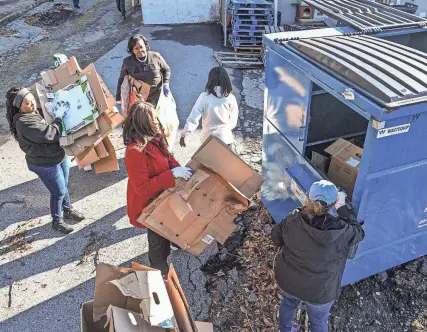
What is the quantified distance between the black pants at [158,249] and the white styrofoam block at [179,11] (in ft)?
31.1

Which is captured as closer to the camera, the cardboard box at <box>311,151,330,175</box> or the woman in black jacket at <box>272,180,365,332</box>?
the woman in black jacket at <box>272,180,365,332</box>

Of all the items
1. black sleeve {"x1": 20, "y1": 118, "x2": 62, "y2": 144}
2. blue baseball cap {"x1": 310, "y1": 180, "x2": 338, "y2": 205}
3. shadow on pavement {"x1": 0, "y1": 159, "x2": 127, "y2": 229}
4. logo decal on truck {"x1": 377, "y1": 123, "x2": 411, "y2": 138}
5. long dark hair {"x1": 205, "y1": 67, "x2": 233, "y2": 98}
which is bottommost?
shadow on pavement {"x1": 0, "y1": 159, "x2": 127, "y2": 229}

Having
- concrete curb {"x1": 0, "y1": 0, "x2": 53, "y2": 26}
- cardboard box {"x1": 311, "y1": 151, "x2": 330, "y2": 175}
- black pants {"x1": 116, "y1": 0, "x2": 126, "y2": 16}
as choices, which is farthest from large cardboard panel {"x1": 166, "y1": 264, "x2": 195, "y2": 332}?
concrete curb {"x1": 0, "y1": 0, "x2": 53, "y2": 26}

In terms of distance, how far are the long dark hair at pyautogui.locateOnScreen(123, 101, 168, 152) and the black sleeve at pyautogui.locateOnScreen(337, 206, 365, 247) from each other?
1584mm

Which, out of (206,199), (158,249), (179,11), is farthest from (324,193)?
(179,11)

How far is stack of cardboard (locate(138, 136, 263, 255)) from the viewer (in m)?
3.36

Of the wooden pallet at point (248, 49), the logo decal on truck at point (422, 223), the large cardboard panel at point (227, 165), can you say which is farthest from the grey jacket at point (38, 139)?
the wooden pallet at point (248, 49)

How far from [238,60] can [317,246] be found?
6943mm

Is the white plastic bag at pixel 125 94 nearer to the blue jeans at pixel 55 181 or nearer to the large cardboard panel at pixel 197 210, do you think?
the blue jeans at pixel 55 181

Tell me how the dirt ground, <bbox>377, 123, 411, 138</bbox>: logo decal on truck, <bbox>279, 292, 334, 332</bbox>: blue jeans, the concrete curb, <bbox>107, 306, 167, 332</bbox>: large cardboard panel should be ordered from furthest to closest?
the concrete curb → the dirt ground → <bbox>279, 292, 334, 332</bbox>: blue jeans → <bbox>377, 123, 411, 138</bbox>: logo decal on truck → <bbox>107, 306, 167, 332</bbox>: large cardboard panel

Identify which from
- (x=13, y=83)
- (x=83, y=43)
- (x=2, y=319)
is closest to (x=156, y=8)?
(x=83, y=43)

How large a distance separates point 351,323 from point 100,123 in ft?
11.0

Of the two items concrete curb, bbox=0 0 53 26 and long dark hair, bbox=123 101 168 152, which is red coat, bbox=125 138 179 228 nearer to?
long dark hair, bbox=123 101 168 152

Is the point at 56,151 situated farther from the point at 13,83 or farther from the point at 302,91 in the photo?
the point at 13,83
